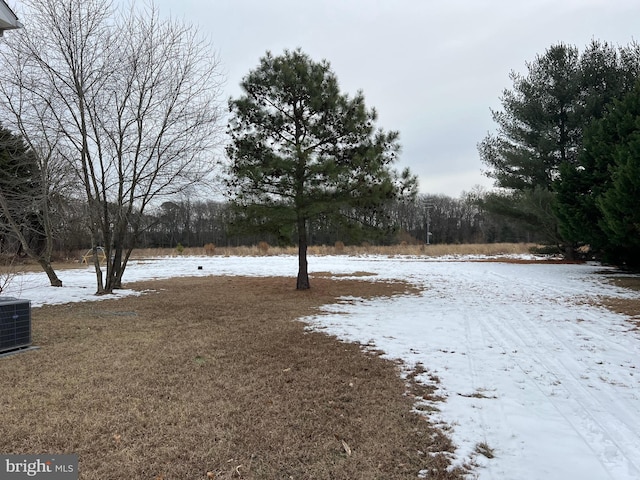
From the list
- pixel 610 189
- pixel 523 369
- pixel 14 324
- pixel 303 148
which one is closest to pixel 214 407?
pixel 523 369

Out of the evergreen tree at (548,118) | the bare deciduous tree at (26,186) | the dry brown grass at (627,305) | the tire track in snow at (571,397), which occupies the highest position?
the evergreen tree at (548,118)

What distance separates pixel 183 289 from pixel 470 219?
63.4 metres

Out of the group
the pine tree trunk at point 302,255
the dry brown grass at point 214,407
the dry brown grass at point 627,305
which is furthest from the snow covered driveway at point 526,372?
the pine tree trunk at point 302,255

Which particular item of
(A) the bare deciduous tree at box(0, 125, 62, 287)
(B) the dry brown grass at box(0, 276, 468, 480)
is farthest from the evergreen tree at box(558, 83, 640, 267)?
(A) the bare deciduous tree at box(0, 125, 62, 287)

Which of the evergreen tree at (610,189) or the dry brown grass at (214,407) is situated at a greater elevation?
the evergreen tree at (610,189)

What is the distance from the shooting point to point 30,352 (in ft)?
16.5

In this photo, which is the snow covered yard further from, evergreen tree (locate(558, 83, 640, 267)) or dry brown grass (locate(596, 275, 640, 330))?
evergreen tree (locate(558, 83, 640, 267))

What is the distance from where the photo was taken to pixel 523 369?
14.2 ft

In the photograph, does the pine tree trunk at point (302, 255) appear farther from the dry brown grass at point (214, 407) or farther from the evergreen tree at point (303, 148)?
the dry brown grass at point (214, 407)

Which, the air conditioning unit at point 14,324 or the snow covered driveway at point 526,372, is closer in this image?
the snow covered driveway at point 526,372

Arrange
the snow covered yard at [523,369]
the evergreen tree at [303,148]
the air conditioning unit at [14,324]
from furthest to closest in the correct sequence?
the evergreen tree at [303,148] < the air conditioning unit at [14,324] < the snow covered yard at [523,369]

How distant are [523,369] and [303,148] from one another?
727cm

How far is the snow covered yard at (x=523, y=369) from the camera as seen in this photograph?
262cm

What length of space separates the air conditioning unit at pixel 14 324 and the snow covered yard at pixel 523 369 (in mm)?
4190
